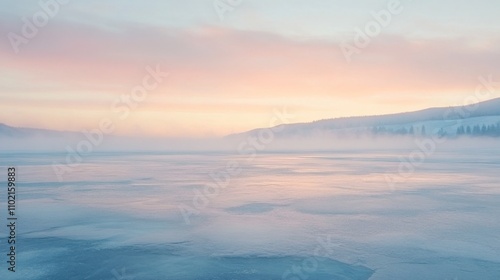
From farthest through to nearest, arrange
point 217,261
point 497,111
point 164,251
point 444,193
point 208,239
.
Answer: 1. point 497,111
2. point 444,193
3. point 208,239
4. point 164,251
5. point 217,261

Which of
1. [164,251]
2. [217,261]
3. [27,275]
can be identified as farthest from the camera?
[164,251]

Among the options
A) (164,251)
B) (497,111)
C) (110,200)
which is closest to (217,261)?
(164,251)

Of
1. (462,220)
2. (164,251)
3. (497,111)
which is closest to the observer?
(164,251)

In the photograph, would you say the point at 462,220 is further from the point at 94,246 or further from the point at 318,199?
the point at 94,246

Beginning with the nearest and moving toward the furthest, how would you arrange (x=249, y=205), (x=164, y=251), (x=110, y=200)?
1. (x=164, y=251)
2. (x=249, y=205)
3. (x=110, y=200)

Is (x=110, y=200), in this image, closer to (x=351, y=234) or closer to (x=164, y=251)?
(x=164, y=251)

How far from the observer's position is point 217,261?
26.0 feet

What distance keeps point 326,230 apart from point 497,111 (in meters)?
209

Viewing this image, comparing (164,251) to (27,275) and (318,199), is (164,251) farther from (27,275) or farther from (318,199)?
(318,199)

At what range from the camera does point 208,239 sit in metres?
9.55

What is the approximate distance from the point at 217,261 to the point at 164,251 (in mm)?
1371

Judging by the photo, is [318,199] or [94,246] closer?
[94,246]

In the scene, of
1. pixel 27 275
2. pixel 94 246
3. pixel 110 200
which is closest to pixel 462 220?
pixel 94 246

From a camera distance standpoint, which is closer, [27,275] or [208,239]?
[27,275]
